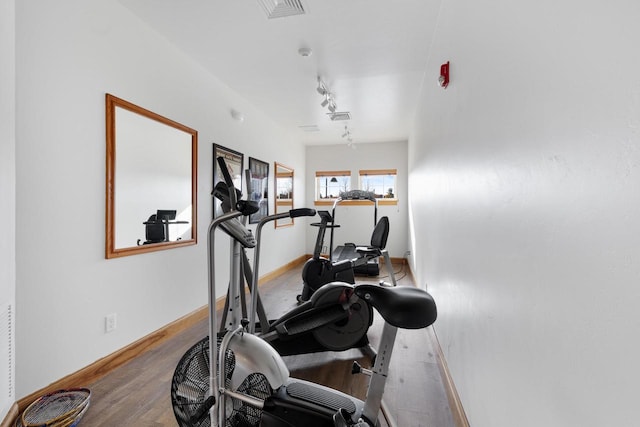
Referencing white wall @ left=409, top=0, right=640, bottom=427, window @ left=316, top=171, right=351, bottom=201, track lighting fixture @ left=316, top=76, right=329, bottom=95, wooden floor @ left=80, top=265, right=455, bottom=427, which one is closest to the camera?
white wall @ left=409, top=0, right=640, bottom=427

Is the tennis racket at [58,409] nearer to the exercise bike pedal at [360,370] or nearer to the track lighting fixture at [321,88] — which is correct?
the exercise bike pedal at [360,370]

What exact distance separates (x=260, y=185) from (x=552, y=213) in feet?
13.7

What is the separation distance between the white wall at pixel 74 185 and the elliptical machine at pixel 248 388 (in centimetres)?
108

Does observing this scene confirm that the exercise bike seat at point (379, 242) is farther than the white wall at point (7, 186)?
Yes

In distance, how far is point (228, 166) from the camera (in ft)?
11.9

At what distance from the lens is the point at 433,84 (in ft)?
8.70

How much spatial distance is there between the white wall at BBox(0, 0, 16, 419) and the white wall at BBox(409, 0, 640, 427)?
221 centimetres

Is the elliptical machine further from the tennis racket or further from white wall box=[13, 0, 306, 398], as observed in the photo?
white wall box=[13, 0, 306, 398]

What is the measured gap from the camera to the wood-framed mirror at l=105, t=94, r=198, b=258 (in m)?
2.17

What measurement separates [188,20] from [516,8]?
7.99ft

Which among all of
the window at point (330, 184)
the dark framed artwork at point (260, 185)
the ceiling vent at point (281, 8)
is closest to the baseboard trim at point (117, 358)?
the dark framed artwork at point (260, 185)

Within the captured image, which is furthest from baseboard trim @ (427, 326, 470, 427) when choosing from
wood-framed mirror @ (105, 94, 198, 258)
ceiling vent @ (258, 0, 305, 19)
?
ceiling vent @ (258, 0, 305, 19)

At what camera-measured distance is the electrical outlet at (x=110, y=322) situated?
212 centimetres

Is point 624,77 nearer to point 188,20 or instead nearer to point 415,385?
point 415,385
